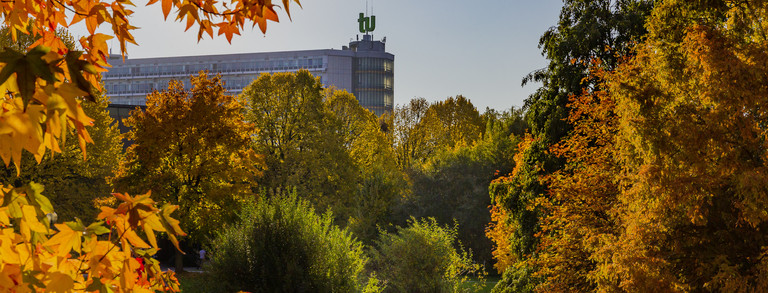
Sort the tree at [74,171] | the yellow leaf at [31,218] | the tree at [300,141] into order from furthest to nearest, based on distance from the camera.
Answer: the tree at [300,141] → the tree at [74,171] → the yellow leaf at [31,218]

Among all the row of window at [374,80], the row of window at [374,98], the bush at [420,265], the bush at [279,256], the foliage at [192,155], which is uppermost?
the row of window at [374,80]

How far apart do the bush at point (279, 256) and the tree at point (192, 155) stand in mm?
9430

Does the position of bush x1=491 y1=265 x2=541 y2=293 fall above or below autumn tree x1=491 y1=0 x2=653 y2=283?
below

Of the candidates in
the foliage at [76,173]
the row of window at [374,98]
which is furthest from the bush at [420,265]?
the row of window at [374,98]

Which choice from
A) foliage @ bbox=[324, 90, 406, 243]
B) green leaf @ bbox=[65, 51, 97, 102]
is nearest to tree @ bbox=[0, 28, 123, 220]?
foliage @ bbox=[324, 90, 406, 243]

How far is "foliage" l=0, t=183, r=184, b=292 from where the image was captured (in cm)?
200

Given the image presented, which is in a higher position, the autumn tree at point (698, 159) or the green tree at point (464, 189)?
the autumn tree at point (698, 159)

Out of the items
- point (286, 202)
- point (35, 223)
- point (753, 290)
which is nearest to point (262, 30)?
point (35, 223)

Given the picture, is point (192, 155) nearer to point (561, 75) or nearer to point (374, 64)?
point (561, 75)

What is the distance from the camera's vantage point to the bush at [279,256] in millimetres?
13828

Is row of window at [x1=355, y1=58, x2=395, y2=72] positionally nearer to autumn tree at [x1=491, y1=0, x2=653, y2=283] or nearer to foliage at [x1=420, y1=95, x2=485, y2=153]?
foliage at [x1=420, y1=95, x2=485, y2=153]

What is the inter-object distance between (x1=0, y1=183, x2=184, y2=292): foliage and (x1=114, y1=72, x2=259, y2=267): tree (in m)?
21.5

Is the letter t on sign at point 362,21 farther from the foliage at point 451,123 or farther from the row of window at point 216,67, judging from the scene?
the foliage at point 451,123

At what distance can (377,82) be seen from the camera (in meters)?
119
